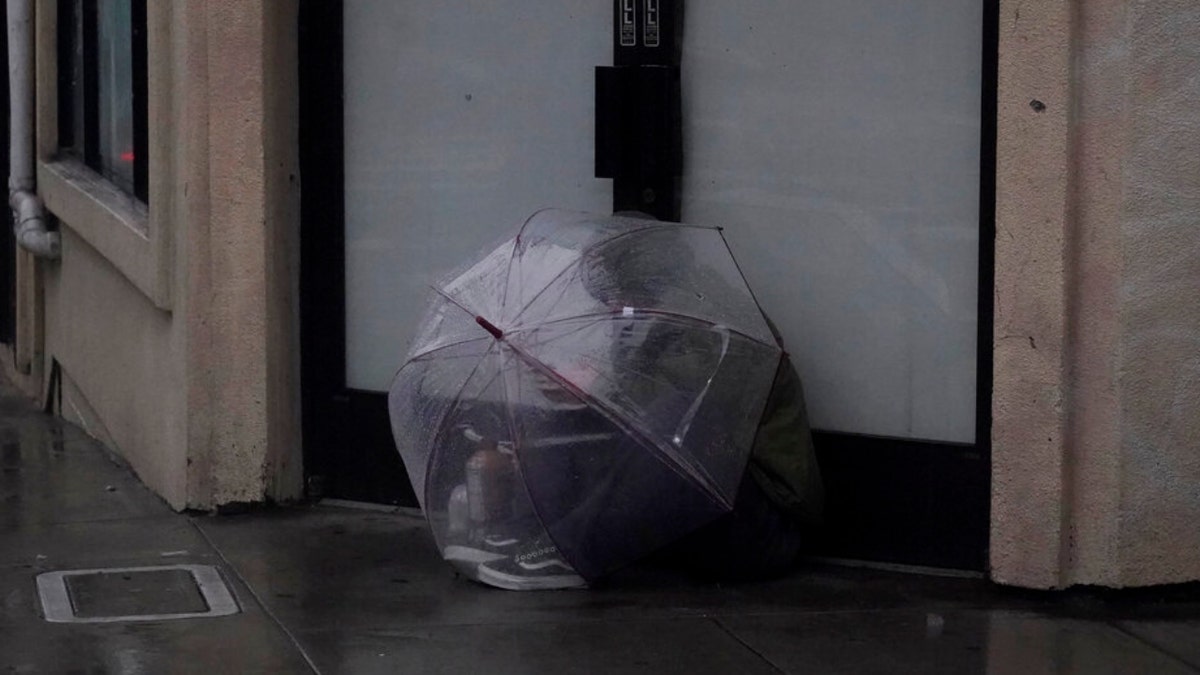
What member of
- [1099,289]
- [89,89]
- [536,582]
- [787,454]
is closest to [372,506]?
[536,582]

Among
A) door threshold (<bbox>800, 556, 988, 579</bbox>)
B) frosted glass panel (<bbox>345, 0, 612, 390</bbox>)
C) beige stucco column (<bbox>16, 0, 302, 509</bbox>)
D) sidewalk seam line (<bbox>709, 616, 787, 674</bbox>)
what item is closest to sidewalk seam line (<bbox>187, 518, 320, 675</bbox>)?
beige stucco column (<bbox>16, 0, 302, 509</bbox>)

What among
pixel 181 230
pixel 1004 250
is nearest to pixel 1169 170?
pixel 1004 250

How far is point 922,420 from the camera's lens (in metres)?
6.00

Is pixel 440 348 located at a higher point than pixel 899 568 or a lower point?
higher

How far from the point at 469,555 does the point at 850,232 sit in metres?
1.54

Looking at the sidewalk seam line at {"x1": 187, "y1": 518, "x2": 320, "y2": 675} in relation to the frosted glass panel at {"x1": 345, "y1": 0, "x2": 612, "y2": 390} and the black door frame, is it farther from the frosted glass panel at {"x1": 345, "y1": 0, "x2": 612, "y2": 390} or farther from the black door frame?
the frosted glass panel at {"x1": 345, "y1": 0, "x2": 612, "y2": 390}

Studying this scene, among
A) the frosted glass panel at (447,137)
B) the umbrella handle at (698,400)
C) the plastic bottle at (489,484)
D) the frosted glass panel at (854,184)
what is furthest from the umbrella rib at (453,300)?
the frosted glass panel at (854,184)

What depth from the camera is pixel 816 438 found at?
6160 millimetres

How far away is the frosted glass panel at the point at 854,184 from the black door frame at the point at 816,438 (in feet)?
0.23

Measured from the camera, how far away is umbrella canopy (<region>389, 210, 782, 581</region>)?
541 centimetres

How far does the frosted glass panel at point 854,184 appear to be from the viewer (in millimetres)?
5871

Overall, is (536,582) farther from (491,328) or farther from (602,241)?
(602,241)

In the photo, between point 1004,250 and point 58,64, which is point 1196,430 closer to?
point 1004,250

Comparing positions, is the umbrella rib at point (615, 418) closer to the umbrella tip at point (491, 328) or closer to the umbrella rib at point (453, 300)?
the umbrella tip at point (491, 328)
